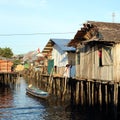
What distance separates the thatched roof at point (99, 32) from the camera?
2333 centimetres

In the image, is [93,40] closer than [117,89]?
No

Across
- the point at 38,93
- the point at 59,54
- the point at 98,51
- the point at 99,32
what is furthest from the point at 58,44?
the point at 99,32

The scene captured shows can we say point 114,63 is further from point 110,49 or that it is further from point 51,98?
point 51,98

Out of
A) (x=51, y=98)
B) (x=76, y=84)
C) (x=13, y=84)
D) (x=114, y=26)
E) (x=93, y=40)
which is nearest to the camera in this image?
(x=93, y=40)

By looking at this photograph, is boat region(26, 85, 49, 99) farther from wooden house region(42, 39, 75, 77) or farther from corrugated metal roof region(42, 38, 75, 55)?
corrugated metal roof region(42, 38, 75, 55)

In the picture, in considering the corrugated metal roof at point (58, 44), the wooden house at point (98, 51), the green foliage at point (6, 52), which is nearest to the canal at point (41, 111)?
the wooden house at point (98, 51)

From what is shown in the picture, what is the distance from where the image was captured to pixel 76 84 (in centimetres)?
3058

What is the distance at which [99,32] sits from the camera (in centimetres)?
2430

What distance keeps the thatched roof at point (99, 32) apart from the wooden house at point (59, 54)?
5.28m

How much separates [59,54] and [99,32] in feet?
50.2

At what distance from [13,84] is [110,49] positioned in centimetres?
3214

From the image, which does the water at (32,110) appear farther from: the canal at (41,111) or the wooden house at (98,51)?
the wooden house at (98,51)

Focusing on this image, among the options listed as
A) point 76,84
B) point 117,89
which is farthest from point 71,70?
point 117,89

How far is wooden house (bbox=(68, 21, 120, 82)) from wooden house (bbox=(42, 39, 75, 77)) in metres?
4.12
